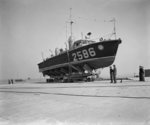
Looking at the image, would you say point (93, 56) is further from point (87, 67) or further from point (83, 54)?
point (87, 67)

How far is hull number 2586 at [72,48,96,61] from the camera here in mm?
16661

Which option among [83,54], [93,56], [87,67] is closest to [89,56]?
[93,56]

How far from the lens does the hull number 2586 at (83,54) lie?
656 inches

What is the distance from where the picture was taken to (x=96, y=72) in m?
18.5

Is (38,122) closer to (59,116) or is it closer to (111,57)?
(59,116)

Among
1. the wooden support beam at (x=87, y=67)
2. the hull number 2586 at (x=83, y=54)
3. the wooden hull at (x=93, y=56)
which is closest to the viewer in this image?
the wooden hull at (x=93, y=56)

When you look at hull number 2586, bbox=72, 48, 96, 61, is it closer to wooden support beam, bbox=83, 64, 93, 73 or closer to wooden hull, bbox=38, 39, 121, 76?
wooden hull, bbox=38, 39, 121, 76

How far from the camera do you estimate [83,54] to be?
17.3 metres

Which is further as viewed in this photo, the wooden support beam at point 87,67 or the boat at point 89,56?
the wooden support beam at point 87,67

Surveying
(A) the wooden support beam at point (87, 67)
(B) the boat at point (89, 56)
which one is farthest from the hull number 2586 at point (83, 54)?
(A) the wooden support beam at point (87, 67)

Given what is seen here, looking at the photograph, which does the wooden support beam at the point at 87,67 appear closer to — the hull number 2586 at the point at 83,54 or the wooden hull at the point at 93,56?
the wooden hull at the point at 93,56

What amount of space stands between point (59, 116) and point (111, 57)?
14.4m

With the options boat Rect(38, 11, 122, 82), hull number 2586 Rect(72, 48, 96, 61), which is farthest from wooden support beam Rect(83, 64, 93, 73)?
hull number 2586 Rect(72, 48, 96, 61)

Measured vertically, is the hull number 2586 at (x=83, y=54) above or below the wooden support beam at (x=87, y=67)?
above
